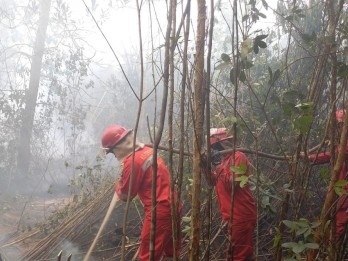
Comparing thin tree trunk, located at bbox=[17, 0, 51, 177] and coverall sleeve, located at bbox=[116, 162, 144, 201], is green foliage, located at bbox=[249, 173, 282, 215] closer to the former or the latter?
coverall sleeve, located at bbox=[116, 162, 144, 201]

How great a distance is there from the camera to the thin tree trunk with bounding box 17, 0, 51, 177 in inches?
438

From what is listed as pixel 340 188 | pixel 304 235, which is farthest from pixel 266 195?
pixel 340 188

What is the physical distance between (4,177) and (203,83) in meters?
11.0

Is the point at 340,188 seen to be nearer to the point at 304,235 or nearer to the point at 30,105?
the point at 304,235

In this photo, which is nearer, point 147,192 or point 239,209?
point 239,209

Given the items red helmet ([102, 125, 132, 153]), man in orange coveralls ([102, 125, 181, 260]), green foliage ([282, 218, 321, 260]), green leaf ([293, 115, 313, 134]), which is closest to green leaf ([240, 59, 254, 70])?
green leaf ([293, 115, 313, 134])

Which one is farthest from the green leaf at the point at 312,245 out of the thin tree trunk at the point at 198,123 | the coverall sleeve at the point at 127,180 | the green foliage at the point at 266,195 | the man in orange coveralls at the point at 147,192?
the coverall sleeve at the point at 127,180

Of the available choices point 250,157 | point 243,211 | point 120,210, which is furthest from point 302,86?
point 120,210

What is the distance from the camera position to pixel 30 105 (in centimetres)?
1117

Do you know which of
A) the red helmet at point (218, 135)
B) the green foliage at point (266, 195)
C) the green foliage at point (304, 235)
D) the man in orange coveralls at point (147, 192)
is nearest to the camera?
the green foliage at point (304, 235)

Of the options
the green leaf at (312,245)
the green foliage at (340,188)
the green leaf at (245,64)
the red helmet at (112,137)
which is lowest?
the green leaf at (312,245)

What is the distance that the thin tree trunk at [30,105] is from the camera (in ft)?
36.5

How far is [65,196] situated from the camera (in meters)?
9.91

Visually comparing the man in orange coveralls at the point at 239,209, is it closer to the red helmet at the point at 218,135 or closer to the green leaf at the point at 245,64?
the red helmet at the point at 218,135
